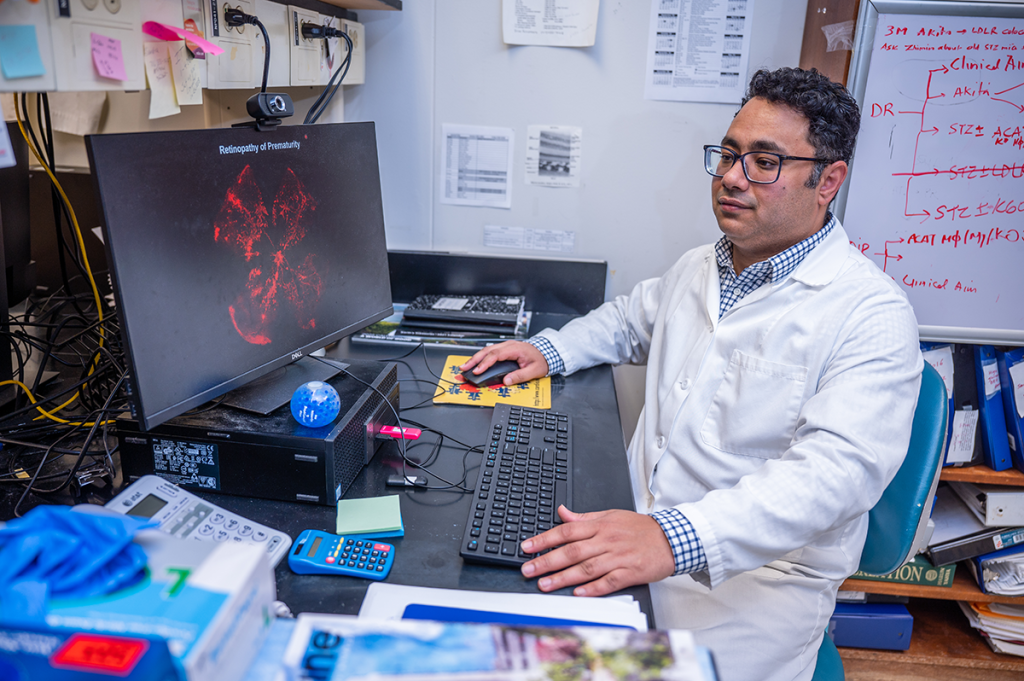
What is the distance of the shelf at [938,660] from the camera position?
182 centimetres

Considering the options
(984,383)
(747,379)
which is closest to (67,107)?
(747,379)

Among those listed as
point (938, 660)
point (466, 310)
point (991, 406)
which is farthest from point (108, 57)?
point (938, 660)

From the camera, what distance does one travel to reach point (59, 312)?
56.8 inches

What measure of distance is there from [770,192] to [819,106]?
6.7 inches

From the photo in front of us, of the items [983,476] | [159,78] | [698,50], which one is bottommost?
[983,476]

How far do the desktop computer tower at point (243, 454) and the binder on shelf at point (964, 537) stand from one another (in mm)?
1623

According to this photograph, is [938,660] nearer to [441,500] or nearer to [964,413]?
[964,413]

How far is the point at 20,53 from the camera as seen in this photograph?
27.7 inches

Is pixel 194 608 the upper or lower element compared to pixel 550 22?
lower

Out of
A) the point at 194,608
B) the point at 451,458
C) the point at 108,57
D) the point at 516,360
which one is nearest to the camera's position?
the point at 194,608

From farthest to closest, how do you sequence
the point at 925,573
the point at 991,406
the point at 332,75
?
the point at 925,573 → the point at 991,406 → the point at 332,75

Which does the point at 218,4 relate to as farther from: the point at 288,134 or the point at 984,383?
the point at 984,383

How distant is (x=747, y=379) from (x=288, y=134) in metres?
0.90

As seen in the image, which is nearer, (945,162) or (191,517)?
(191,517)
